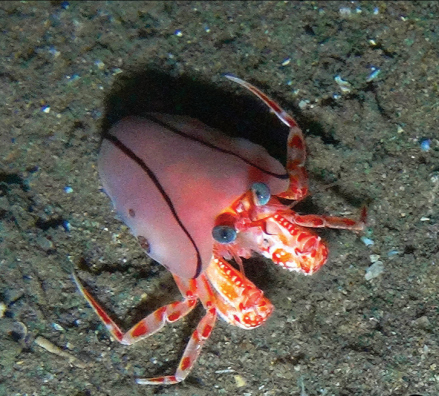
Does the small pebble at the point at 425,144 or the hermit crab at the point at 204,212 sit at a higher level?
the small pebble at the point at 425,144

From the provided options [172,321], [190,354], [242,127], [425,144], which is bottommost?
[190,354]

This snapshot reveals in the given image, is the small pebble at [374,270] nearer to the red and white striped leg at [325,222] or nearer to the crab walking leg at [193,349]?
the red and white striped leg at [325,222]

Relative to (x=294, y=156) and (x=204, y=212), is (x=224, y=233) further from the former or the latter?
(x=294, y=156)

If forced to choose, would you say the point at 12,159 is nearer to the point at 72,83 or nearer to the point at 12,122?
the point at 12,122

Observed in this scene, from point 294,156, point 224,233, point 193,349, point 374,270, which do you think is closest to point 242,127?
point 294,156

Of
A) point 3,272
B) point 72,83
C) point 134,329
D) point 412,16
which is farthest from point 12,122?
point 412,16

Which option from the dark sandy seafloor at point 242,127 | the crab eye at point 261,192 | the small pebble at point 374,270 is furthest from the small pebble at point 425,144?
the crab eye at point 261,192

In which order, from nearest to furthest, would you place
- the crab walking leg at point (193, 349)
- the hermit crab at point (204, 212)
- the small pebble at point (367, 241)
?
the hermit crab at point (204, 212)
the crab walking leg at point (193, 349)
the small pebble at point (367, 241)
